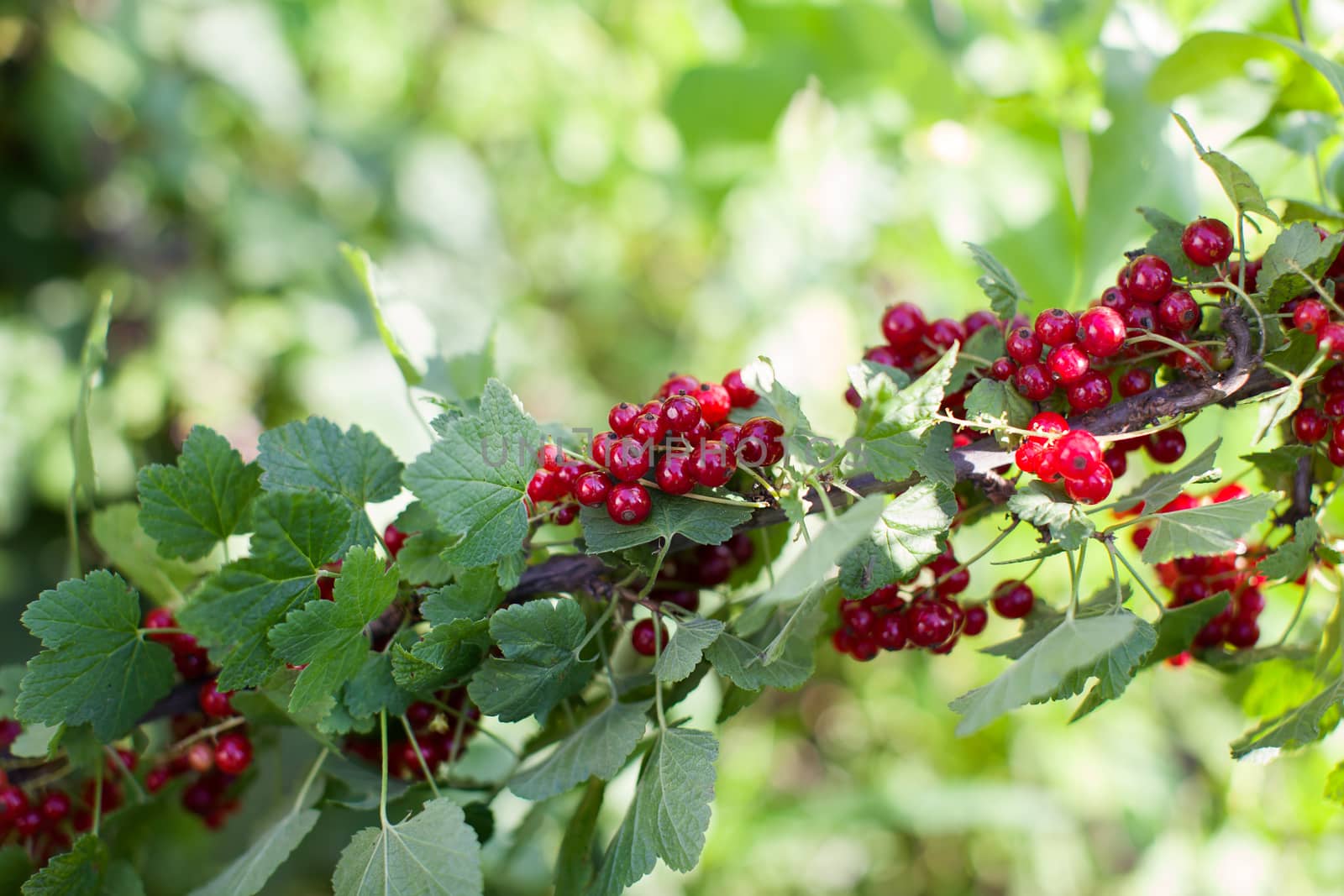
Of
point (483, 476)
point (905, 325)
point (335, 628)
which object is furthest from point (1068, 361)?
point (335, 628)

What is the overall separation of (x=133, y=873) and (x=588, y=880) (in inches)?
13.2

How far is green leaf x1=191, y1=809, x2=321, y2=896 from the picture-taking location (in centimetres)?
55

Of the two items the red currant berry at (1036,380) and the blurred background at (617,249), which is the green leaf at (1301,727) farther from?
the blurred background at (617,249)

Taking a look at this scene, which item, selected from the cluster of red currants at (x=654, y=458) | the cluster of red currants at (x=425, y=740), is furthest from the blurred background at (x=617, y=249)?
the cluster of red currants at (x=654, y=458)

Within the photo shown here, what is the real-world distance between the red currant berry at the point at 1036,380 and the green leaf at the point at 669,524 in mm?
190

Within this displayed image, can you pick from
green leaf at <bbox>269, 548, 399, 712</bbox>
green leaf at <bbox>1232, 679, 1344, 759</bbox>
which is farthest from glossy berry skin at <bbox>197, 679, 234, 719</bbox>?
green leaf at <bbox>1232, 679, 1344, 759</bbox>

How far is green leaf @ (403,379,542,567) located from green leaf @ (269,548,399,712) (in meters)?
0.05

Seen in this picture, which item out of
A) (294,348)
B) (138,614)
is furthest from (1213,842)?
(294,348)

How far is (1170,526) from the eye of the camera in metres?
0.50

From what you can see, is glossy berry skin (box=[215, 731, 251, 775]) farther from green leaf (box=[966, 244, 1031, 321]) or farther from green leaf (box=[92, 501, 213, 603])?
green leaf (box=[966, 244, 1031, 321])

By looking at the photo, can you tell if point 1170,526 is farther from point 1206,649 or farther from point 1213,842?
point 1213,842

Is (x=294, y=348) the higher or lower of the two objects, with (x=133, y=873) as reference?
lower

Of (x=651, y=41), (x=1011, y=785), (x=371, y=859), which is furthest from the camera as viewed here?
(x=651, y=41)

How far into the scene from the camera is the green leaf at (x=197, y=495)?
0.55 meters
